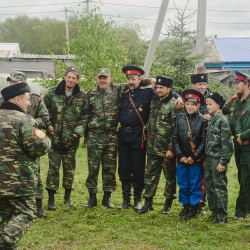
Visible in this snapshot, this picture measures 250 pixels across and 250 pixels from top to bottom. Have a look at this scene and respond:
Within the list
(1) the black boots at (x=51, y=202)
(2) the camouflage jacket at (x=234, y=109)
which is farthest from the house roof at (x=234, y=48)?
(1) the black boots at (x=51, y=202)

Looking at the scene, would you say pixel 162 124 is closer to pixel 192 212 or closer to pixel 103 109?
pixel 103 109

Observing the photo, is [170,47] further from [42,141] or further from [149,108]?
[42,141]

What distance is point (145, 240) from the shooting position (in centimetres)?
548

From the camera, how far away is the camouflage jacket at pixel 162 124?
6.49 meters

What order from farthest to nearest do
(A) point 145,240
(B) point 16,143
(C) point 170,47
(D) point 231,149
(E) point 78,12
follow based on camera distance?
(E) point 78,12
(C) point 170,47
(D) point 231,149
(A) point 145,240
(B) point 16,143

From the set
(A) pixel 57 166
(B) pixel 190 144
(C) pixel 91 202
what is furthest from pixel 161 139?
(A) pixel 57 166

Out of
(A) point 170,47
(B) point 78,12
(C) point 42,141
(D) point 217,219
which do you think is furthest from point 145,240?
(B) point 78,12

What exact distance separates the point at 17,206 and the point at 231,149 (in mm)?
2901

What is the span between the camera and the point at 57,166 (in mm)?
6855

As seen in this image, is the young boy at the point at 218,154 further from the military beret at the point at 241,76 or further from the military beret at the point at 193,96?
the military beret at the point at 241,76

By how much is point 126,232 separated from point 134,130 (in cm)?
167

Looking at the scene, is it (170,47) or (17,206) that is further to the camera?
(170,47)

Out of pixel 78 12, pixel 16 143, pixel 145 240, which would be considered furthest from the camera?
pixel 78 12

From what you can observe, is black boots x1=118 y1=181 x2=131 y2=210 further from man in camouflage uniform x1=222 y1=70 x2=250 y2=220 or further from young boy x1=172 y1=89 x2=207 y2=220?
man in camouflage uniform x1=222 y1=70 x2=250 y2=220
